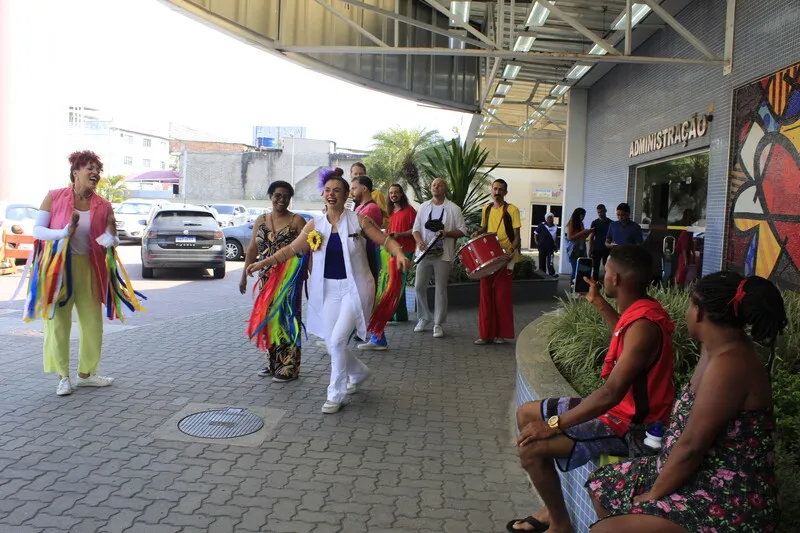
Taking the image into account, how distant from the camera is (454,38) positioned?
1095cm

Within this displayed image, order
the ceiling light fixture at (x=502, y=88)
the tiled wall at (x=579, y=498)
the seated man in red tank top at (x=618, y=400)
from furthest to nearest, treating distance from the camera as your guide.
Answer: the ceiling light fixture at (x=502, y=88), the tiled wall at (x=579, y=498), the seated man in red tank top at (x=618, y=400)

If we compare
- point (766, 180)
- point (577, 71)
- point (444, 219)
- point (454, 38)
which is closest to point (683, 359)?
point (444, 219)

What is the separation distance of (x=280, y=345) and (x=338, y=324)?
116 cm

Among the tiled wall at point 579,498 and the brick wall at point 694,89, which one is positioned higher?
the brick wall at point 694,89

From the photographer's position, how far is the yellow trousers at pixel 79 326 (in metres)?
5.62

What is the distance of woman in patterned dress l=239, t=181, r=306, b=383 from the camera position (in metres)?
6.38

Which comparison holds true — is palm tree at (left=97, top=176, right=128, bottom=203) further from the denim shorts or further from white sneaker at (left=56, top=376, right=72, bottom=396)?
the denim shorts

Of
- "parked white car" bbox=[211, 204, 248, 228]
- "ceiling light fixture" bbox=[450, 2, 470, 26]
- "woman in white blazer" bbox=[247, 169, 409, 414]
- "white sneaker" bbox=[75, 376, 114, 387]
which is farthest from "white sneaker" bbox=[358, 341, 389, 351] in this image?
"parked white car" bbox=[211, 204, 248, 228]

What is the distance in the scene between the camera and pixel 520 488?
4.17 m

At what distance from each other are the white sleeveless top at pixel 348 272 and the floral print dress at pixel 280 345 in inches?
32.6

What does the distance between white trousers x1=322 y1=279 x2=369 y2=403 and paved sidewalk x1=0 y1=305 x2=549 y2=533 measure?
263 mm

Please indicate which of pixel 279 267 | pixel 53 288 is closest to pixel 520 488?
pixel 279 267

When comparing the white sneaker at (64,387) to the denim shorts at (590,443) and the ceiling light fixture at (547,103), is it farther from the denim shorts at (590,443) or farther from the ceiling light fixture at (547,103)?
the ceiling light fixture at (547,103)

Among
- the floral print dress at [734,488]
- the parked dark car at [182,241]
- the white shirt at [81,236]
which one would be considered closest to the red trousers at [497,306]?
the white shirt at [81,236]
